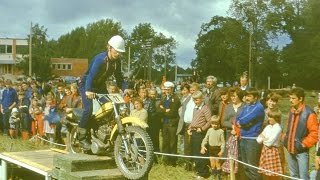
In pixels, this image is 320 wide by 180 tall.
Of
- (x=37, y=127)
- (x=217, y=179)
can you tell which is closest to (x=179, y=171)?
(x=217, y=179)

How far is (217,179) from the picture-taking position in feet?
32.0

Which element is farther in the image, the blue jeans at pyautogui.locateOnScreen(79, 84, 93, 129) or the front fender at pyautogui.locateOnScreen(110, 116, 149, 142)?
the blue jeans at pyautogui.locateOnScreen(79, 84, 93, 129)

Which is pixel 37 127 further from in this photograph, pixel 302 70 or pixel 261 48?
pixel 302 70

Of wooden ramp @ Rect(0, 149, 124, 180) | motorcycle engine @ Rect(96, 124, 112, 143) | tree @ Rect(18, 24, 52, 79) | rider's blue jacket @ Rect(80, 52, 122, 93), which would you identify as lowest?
wooden ramp @ Rect(0, 149, 124, 180)

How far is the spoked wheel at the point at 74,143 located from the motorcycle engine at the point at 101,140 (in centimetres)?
81

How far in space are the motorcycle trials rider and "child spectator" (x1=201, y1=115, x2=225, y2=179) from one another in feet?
8.94

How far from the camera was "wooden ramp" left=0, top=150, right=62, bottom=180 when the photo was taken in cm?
872

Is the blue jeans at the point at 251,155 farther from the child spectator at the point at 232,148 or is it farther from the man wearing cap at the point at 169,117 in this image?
the man wearing cap at the point at 169,117

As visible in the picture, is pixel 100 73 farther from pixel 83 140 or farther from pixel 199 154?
pixel 199 154

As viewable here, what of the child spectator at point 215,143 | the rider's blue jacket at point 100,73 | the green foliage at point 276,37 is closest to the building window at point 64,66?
the green foliage at point 276,37

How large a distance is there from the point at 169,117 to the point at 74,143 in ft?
10.8

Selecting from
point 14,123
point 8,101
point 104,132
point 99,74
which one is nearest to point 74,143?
point 104,132

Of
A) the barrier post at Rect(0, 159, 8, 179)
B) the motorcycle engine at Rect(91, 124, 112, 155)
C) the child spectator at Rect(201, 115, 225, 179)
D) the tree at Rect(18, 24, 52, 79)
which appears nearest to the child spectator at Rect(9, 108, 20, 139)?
the barrier post at Rect(0, 159, 8, 179)

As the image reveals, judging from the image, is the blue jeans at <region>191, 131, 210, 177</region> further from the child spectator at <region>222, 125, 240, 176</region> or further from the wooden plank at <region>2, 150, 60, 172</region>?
the wooden plank at <region>2, 150, 60, 172</region>
